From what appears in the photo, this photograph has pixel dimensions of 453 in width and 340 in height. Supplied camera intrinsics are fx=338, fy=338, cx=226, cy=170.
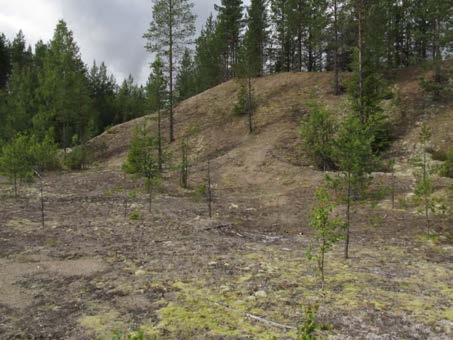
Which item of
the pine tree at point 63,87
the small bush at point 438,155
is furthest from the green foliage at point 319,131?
the pine tree at point 63,87

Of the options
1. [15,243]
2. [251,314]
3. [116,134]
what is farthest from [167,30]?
[251,314]

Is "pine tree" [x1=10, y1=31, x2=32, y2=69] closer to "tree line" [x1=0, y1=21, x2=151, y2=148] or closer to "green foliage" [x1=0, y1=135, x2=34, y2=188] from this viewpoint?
"tree line" [x1=0, y1=21, x2=151, y2=148]

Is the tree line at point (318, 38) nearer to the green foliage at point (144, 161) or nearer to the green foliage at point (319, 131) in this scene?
the green foliage at point (319, 131)

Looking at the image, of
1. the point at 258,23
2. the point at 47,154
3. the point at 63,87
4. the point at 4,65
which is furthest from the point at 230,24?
the point at 4,65

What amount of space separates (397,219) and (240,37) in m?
37.4

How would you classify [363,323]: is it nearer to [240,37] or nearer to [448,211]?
[448,211]

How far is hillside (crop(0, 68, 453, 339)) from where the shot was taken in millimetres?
5430

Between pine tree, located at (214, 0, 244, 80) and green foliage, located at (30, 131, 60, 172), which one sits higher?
Answer: pine tree, located at (214, 0, 244, 80)

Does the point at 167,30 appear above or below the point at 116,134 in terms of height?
above

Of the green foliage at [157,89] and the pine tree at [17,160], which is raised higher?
the green foliage at [157,89]

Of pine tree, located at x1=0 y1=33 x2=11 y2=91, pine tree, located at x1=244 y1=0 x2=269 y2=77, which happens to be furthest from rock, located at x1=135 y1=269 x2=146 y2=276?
pine tree, located at x1=0 y1=33 x2=11 y2=91

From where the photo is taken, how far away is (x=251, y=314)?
18.5 feet

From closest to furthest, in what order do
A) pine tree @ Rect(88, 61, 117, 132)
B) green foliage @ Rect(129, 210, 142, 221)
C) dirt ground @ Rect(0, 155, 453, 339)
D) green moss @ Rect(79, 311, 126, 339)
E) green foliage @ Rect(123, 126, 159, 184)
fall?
green moss @ Rect(79, 311, 126, 339)
dirt ground @ Rect(0, 155, 453, 339)
green foliage @ Rect(129, 210, 142, 221)
green foliage @ Rect(123, 126, 159, 184)
pine tree @ Rect(88, 61, 117, 132)

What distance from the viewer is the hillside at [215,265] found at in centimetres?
543
